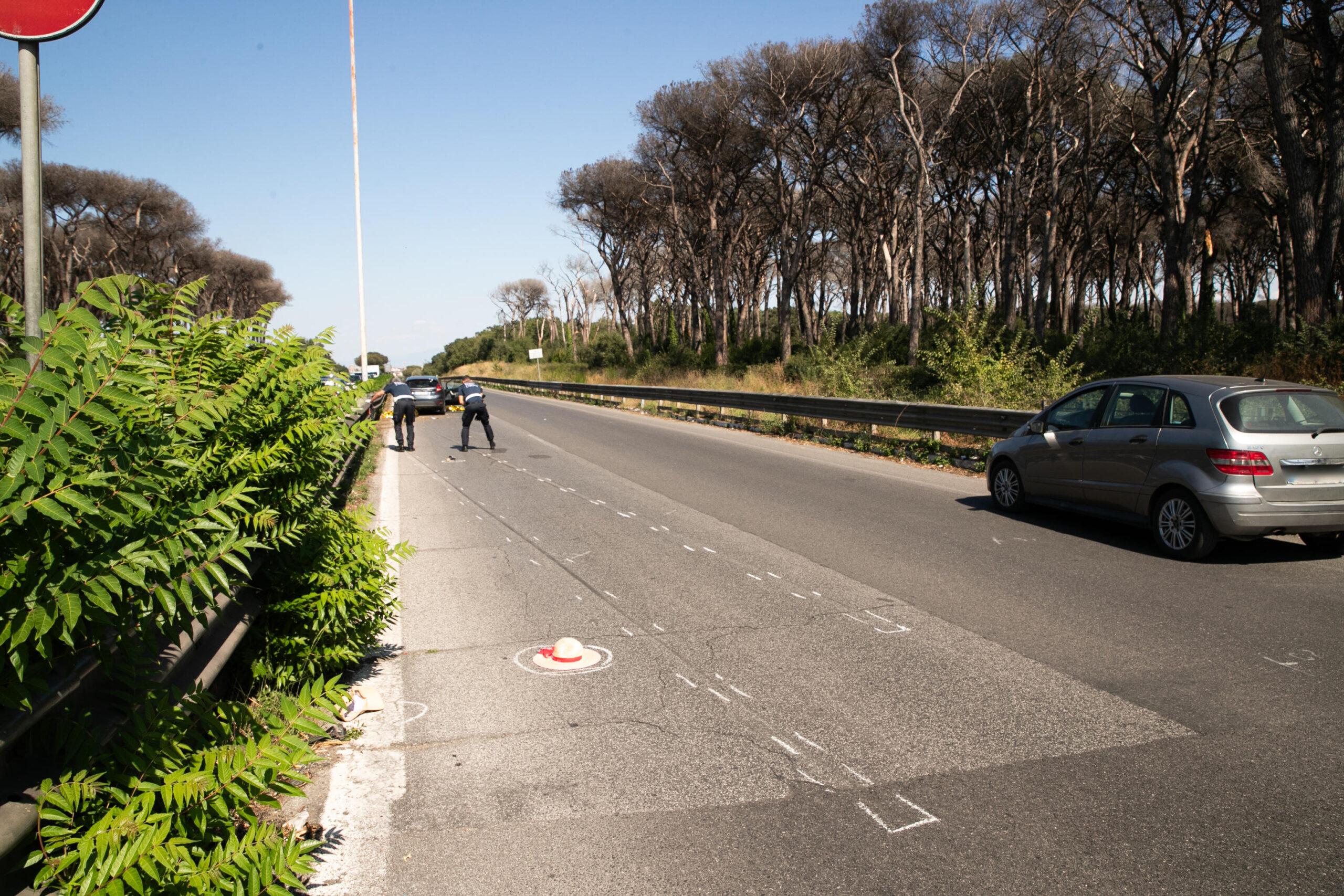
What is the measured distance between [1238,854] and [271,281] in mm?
81929

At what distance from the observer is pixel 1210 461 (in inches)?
320

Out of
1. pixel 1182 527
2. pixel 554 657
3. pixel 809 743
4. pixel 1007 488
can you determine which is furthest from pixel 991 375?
pixel 809 743

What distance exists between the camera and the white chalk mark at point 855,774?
13.5 ft

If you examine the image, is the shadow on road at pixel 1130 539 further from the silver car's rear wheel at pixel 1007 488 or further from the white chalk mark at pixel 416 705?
the white chalk mark at pixel 416 705

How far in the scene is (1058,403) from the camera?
10547 millimetres

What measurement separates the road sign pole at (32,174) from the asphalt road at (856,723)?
234cm

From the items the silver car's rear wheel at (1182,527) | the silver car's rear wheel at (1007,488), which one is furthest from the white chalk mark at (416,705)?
the silver car's rear wheel at (1007,488)

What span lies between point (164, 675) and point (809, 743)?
9.37 ft

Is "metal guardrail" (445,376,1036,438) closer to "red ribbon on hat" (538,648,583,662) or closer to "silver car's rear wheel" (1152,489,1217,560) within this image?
"silver car's rear wheel" (1152,489,1217,560)

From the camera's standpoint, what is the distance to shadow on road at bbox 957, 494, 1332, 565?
8.32 meters

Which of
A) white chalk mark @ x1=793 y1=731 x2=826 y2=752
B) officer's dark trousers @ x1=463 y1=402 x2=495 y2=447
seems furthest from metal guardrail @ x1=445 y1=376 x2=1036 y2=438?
white chalk mark @ x1=793 y1=731 x2=826 y2=752

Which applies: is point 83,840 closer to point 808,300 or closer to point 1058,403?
point 1058,403

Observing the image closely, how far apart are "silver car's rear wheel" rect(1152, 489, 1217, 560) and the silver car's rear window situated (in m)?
0.80

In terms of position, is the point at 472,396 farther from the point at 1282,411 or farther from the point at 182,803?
the point at 182,803
